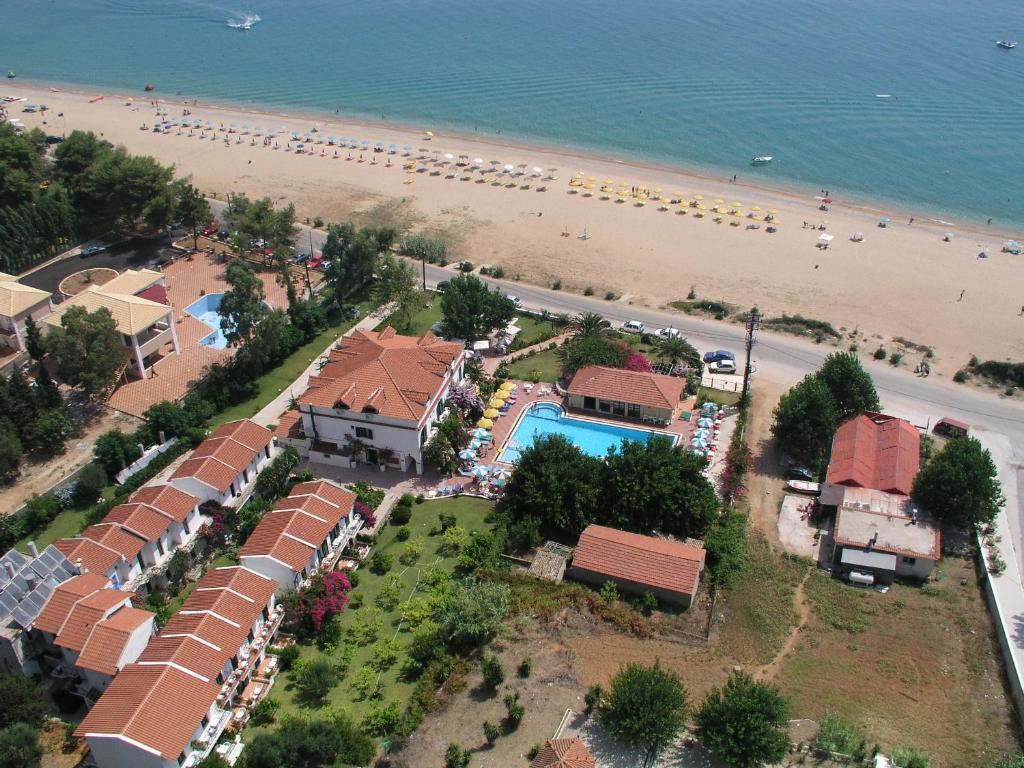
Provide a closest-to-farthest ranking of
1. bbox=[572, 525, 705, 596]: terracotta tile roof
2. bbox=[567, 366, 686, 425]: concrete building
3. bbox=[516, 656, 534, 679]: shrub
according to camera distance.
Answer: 1. bbox=[516, 656, 534, 679]: shrub
2. bbox=[572, 525, 705, 596]: terracotta tile roof
3. bbox=[567, 366, 686, 425]: concrete building

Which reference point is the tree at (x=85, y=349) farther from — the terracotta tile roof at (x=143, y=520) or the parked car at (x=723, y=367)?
the parked car at (x=723, y=367)

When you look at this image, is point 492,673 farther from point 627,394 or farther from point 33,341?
Answer: point 33,341

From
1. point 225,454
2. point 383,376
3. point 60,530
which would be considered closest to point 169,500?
point 225,454

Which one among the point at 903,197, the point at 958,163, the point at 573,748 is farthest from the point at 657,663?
the point at 958,163

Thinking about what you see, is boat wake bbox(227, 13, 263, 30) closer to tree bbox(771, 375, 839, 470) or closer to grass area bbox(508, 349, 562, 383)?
grass area bbox(508, 349, 562, 383)

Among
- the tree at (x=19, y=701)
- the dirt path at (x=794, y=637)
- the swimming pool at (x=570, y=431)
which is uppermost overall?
the dirt path at (x=794, y=637)

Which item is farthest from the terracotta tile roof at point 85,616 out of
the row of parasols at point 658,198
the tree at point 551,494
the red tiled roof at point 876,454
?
the row of parasols at point 658,198

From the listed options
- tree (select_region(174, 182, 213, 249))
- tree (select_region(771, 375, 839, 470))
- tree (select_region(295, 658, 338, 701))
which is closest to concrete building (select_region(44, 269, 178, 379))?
tree (select_region(174, 182, 213, 249))

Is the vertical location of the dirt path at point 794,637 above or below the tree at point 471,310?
below

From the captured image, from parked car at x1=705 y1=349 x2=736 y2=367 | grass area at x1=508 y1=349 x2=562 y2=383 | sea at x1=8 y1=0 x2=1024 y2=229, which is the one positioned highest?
sea at x1=8 y1=0 x2=1024 y2=229
